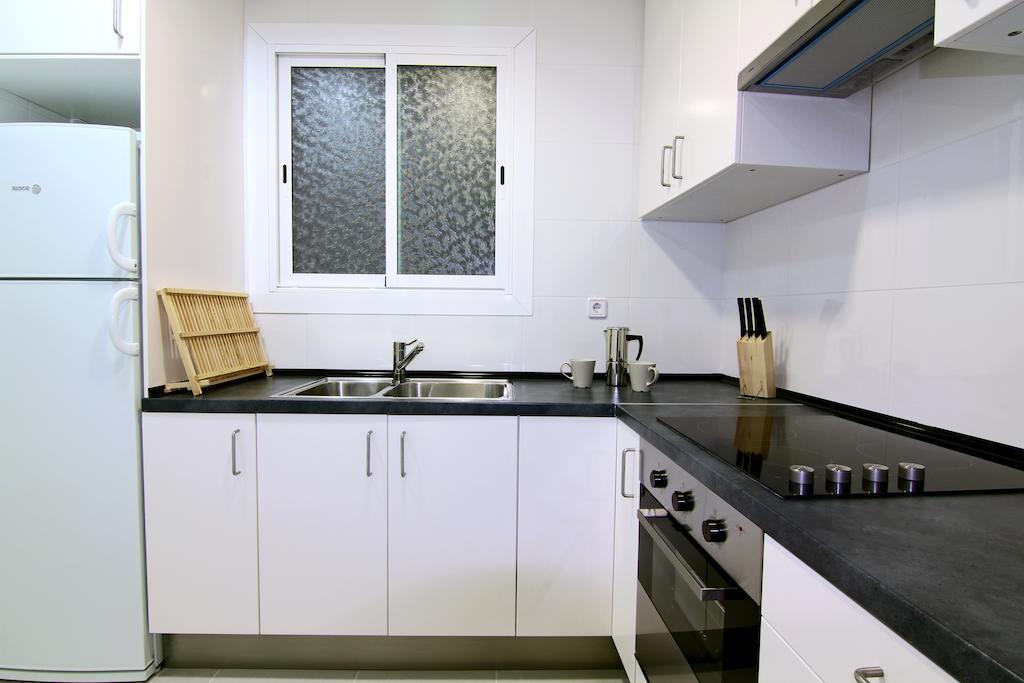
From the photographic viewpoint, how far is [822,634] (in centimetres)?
66

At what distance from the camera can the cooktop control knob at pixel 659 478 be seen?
123 centimetres

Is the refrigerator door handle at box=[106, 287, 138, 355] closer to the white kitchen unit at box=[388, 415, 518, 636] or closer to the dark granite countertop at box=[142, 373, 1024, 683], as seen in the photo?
the white kitchen unit at box=[388, 415, 518, 636]

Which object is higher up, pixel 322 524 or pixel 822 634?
pixel 822 634

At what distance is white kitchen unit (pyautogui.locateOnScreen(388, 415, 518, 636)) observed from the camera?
5.42 ft

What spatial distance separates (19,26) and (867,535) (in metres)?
2.49

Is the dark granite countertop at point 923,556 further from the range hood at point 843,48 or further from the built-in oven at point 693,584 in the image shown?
the range hood at point 843,48

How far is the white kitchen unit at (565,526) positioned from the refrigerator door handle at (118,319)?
1205 millimetres

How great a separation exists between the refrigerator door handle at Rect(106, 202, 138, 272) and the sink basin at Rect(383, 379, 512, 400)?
0.94 m

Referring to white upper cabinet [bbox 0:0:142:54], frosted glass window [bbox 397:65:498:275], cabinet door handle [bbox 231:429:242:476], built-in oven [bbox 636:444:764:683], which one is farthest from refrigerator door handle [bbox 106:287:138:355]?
built-in oven [bbox 636:444:764:683]

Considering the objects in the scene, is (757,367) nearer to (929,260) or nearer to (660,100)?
(929,260)

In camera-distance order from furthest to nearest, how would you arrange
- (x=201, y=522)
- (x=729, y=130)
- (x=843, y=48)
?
(x=201, y=522)
(x=729, y=130)
(x=843, y=48)

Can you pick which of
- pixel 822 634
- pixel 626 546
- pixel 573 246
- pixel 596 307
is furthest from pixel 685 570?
pixel 573 246

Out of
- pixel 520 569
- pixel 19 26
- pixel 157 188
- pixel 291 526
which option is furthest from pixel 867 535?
pixel 19 26

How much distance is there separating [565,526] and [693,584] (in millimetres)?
702
